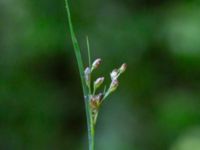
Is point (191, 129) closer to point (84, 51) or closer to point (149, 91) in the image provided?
point (149, 91)

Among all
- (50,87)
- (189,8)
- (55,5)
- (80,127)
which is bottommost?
(80,127)

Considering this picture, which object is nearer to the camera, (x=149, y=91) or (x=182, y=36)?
(x=182, y=36)

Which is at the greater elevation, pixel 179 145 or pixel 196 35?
pixel 196 35

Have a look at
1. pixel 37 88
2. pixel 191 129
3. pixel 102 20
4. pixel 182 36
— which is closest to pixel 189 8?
pixel 182 36

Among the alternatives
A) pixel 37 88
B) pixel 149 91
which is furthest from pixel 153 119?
pixel 37 88

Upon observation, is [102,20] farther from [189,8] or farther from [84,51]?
[189,8]

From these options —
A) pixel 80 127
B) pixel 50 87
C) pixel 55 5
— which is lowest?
pixel 80 127
